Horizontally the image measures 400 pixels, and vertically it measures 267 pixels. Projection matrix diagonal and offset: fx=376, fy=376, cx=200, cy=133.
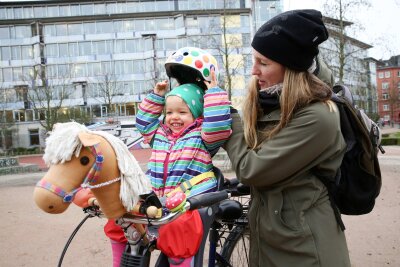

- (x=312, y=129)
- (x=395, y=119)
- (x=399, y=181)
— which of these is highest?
(x=312, y=129)

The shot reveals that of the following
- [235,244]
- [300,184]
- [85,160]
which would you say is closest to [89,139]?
[85,160]

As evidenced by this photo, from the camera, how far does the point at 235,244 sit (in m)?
2.71

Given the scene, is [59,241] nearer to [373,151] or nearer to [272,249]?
[272,249]

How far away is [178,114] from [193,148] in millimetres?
225

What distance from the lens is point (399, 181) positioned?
8758mm

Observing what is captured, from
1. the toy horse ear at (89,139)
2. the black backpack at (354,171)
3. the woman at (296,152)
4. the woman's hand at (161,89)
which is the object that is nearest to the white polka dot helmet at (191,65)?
the woman's hand at (161,89)

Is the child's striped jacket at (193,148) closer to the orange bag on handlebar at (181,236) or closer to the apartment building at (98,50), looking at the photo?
the orange bag on handlebar at (181,236)

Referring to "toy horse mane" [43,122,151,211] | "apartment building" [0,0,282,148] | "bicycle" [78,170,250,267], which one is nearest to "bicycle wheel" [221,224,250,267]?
→ "bicycle" [78,170,250,267]

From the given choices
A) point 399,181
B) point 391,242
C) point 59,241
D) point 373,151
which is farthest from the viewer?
point 399,181

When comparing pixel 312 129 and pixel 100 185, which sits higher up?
pixel 312 129

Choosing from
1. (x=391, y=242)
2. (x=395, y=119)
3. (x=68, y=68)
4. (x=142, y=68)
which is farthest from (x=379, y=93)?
(x=391, y=242)

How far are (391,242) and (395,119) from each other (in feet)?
219

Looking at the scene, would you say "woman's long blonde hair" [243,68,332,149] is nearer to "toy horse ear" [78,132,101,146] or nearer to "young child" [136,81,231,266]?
"young child" [136,81,231,266]

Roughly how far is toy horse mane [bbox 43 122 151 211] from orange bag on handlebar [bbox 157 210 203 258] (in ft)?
0.96
